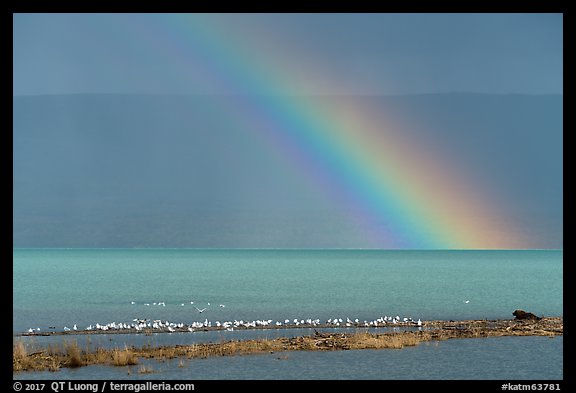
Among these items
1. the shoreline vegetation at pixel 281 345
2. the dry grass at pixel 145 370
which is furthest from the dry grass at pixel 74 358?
the dry grass at pixel 145 370

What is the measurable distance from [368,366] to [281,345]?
4812 mm

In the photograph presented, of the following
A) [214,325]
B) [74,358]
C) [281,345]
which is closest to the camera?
[74,358]

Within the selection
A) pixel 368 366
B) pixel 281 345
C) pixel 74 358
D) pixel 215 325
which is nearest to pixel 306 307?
pixel 215 325

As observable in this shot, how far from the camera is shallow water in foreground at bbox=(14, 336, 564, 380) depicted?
28.7m

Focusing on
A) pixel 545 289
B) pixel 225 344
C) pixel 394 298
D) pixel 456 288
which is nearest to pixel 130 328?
pixel 225 344

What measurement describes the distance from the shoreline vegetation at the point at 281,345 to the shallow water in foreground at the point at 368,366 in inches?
24.9

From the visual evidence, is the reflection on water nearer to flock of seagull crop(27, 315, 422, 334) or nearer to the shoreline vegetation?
the shoreline vegetation

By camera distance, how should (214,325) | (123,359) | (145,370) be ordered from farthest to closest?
(214,325)
(123,359)
(145,370)

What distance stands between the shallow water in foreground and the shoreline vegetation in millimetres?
631

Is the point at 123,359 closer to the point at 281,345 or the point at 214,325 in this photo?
the point at 281,345

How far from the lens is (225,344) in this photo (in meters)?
33.8

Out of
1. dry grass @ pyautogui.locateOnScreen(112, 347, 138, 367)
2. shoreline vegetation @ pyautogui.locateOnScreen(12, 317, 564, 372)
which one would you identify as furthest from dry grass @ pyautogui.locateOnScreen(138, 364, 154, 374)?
dry grass @ pyautogui.locateOnScreen(112, 347, 138, 367)

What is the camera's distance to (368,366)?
30.6 metres

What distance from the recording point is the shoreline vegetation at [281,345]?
98.3ft
